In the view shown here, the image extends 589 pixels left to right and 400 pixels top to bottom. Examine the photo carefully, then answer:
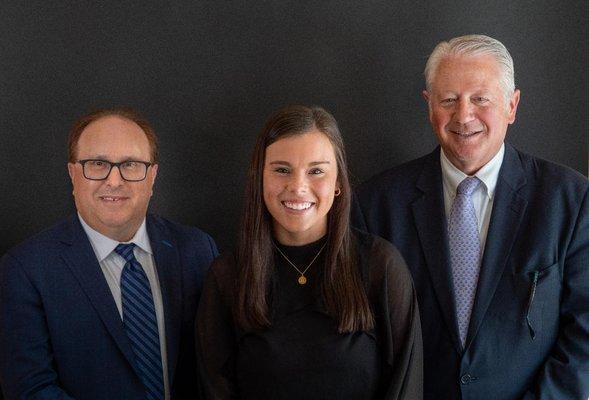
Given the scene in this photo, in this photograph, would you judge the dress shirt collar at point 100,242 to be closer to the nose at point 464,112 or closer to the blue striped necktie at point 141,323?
the blue striped necktie at point 141,323

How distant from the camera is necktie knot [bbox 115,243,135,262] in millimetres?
2084

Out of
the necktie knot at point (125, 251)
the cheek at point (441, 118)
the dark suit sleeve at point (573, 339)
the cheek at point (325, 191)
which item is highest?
the cheek at point (441, 118)

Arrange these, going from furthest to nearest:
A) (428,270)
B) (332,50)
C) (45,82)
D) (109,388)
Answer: (332,50) < (45,82) < (428,270) < (109,388)

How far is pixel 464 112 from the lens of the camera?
2117mm

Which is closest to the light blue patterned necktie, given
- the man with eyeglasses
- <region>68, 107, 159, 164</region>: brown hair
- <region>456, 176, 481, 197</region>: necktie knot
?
<region>456, 176, 481, 197</region>: necktie knot

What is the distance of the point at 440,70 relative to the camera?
2.19 meters

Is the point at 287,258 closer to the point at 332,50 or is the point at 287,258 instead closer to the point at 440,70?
the point at 440,70

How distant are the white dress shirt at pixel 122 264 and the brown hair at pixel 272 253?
0.40 m

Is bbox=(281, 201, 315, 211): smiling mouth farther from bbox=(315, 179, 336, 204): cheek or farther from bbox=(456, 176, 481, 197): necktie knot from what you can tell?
bbox=(456, 176, 481, 197): necktie knot

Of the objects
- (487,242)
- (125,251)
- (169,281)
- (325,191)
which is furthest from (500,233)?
(125,251)

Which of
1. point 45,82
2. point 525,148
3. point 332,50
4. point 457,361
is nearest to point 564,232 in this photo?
point 457,361

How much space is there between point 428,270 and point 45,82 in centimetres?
147

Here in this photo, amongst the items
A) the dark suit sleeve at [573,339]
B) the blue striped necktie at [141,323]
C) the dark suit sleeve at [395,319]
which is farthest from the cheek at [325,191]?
the dark suit sleeve at [573,339]

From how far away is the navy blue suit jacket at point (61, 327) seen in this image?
1920 mm
